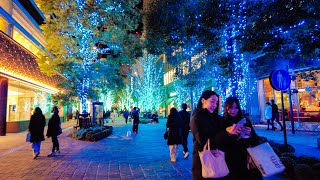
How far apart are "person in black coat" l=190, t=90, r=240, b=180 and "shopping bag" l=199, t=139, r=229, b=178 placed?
8 cm

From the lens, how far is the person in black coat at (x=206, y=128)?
2613 mm

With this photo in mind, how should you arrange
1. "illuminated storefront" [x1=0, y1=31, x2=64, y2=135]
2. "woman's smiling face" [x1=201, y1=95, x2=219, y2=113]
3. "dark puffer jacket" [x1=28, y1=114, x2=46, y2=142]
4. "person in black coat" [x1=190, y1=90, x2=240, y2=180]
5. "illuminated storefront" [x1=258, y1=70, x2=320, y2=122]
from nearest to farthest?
"person in black coat" [x1=190, y1=90, x2=240, y2=180] < "woman's smiling face" [x1=201, y1=95, x2=219, y2=113] < "dark puffer jacket" [x1=28, y1=114, x2=46, y2=142] < "illuminated storefront" [x1=258, y1=70, x2=320, y2=122] < "illuminated storefront" [x1=0, y1=31, x2=64, y2=135]

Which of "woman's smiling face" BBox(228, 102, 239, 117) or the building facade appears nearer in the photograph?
"woman's smiling face" BBox(228, 102, 239, 117)

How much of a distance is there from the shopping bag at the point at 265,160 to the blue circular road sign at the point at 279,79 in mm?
4150

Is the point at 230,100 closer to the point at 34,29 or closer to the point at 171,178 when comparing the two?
the point at 171,178

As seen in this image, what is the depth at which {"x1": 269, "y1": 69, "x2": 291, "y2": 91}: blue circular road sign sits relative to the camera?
255 inches

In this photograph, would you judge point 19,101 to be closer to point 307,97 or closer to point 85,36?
point 85,36

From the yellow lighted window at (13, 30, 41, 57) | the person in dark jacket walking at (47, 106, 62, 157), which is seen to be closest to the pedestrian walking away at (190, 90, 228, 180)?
the person in dark jacket walking at (47, 106, 62, 157)

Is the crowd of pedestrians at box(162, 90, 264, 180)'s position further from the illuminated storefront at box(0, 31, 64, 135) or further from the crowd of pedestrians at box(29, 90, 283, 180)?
the illuminated storefront at box(0, 31, 64, 135)

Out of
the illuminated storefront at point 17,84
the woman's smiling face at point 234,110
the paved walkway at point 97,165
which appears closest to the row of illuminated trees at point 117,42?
the illuminated storefront at point 17,84

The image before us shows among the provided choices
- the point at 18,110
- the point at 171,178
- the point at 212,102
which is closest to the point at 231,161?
the point at 212,102

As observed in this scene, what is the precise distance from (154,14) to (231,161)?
13.5 metres

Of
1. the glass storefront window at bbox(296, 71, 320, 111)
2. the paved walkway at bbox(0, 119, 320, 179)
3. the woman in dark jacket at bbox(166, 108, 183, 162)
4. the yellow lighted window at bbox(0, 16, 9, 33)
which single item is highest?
the yellow lighted window at bbox(0, 16, 9, 33)

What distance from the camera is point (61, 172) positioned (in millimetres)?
6750
